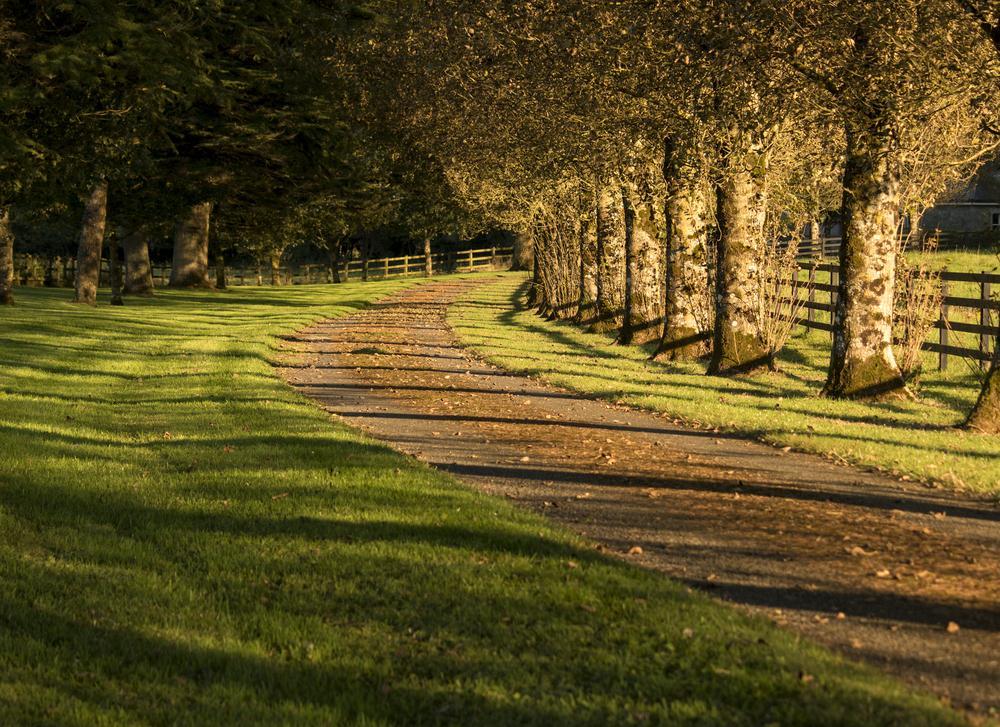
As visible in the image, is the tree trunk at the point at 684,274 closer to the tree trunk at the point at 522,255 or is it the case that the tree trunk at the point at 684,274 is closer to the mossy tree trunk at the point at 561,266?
the mossy tree trunk at the point at 561,266

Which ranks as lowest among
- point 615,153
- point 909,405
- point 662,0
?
point 909,405

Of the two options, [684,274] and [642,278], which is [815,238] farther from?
[642,278]

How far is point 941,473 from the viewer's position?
12406 millimetres

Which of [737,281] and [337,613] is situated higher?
[737,281]

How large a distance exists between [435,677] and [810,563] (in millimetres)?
3445

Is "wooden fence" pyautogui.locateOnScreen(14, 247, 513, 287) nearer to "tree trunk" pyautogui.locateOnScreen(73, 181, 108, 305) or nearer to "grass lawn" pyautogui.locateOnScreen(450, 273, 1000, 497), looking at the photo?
"tree trunk" pyautogui.locateOnScreen(73, 181, 108, 305)

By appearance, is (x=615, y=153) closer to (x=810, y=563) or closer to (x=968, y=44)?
(x=968, y=44)

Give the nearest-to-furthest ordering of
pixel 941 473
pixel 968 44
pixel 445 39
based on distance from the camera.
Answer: pixel 941 473, pixel 968 44, pixel 445 39

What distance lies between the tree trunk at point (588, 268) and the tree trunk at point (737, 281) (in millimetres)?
15211

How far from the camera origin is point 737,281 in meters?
22.7

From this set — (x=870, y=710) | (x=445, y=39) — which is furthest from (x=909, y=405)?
(x=445, y=39)

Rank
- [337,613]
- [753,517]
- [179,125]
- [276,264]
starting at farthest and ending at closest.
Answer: [276,264]
[179,125]
[753,517]
[337,613]

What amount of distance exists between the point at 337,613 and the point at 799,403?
12.2 meters

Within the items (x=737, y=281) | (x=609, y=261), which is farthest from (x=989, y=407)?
(x=609, y=261)
